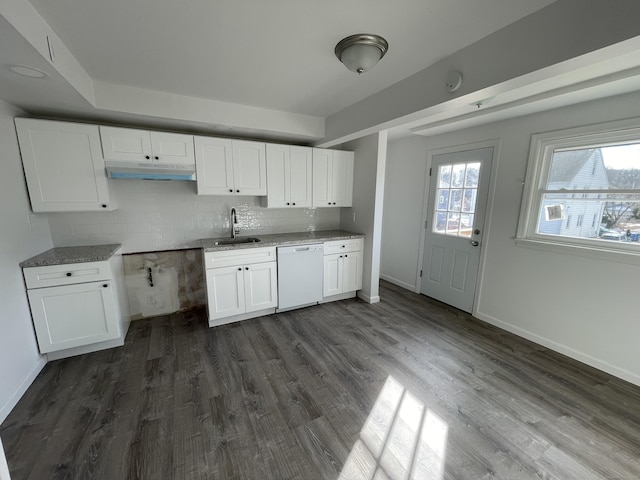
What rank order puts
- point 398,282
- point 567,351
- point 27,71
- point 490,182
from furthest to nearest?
point 398,282, point 490,182, point 567,351, point 27,71

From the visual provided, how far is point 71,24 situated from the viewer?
1.49 metres

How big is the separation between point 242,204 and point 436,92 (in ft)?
8.27

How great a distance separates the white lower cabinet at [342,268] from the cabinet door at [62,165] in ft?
8.19

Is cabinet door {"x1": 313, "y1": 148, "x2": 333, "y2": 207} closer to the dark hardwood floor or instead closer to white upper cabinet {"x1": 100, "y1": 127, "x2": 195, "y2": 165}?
white upper cabinet {"x1": 100, "y1": 127, "x2": 195, "y2": 165}

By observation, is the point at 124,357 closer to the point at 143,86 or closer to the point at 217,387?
the point at 217,387

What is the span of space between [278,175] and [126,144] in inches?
61.3

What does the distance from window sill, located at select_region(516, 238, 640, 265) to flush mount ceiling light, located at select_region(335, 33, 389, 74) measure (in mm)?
2417

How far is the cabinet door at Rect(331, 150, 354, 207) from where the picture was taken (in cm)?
366

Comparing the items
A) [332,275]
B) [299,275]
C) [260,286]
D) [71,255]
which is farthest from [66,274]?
[332,275]

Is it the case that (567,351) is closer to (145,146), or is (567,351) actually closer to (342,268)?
(342,268)

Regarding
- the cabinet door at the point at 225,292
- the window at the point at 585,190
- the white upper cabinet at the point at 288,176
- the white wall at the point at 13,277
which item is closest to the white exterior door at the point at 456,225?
the window at the point at 585,190

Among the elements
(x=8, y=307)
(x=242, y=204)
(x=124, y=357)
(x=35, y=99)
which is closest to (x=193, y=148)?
(x=242, y=204)

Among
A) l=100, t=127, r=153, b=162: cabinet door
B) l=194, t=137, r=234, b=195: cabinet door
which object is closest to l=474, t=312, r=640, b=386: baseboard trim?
l=194, t=137, r=234, b=195: cabinet door

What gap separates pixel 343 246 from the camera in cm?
356
